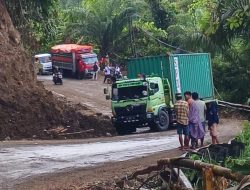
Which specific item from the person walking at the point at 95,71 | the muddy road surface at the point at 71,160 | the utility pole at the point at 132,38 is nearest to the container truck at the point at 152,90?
the muddy road surface at the point at 71,160

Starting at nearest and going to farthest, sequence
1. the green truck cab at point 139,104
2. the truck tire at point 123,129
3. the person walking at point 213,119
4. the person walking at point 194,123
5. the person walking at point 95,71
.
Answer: the person walking at point 194,123, the person walking at point 213,119, the green truck cab at point 139,104, the truck tire at point 123,129, the person walking at point 95,71

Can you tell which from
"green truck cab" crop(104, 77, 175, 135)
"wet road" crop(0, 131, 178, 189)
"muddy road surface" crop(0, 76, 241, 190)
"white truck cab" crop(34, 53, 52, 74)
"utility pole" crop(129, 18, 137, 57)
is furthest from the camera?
"white truck cab" crop(34, 53, 52, 74)

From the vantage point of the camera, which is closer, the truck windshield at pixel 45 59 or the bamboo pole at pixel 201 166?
the bamboo pole at pixel 201 166

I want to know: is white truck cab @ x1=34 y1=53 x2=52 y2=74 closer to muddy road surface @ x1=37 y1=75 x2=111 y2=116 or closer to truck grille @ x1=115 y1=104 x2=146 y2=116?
muddy road surface @ x1=37 y1=75 x2=111 y2=116

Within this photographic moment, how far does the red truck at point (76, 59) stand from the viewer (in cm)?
4891

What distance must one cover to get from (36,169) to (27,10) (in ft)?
53.7

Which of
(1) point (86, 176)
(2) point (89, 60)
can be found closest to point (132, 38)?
(2) point (89, 60)

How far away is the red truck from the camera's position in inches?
1925

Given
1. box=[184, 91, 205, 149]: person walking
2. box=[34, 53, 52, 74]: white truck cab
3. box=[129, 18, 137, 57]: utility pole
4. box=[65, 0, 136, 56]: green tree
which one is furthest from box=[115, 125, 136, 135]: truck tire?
box=[34, 53, 52, 74]: white truck cab

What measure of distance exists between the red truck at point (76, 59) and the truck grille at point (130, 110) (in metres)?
22.6

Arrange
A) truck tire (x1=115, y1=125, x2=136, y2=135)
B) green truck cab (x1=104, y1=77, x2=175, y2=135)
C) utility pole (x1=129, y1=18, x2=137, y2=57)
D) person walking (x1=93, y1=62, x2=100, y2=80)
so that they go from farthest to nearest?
utility pole (x1=129, y1=18, x2=137, y2=57)
person walking (x1=93, y1=62, x2=100, y2=80)
truck tire (x1=115, y1=125, x2=136, y2=135)
green truck cab (x1=104, y1=77, x2=175, y2=135)

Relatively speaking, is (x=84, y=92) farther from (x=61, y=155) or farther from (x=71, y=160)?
(x=71, y=160)

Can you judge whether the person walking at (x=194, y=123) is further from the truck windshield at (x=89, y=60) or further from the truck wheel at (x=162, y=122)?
the truck windshield at (x=89, y=60)

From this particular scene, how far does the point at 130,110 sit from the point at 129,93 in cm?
72
